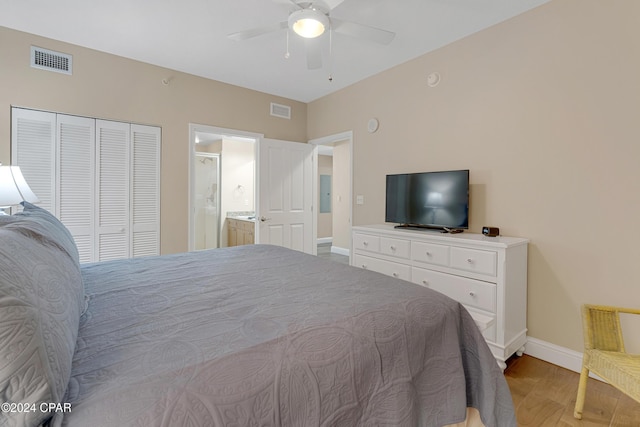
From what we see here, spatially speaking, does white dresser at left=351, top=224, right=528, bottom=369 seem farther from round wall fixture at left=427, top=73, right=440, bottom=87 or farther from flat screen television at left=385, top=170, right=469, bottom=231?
round wall fixture at left=427, top=73, right=440, bottom=87

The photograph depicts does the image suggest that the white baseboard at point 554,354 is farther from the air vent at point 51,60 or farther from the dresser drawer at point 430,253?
the air vent at point 51,60

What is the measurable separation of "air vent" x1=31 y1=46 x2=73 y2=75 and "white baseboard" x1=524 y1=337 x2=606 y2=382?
497 centimetres

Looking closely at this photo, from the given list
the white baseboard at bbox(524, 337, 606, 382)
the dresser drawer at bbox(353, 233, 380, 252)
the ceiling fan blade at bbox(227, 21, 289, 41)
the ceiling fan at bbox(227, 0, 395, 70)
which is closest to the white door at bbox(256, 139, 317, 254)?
the dresser drawer at bbox(353, 233, 380, 252)

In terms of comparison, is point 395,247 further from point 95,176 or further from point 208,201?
point 208,201

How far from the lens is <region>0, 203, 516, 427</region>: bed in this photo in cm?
64

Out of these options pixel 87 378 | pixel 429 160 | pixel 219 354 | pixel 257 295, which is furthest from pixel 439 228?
pixel 87 378

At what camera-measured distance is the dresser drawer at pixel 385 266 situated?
2.87m

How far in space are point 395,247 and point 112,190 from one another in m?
3.10

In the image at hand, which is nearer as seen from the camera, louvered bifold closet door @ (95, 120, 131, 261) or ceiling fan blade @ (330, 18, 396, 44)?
ceiling fan blade @ (330, 18, 396, 44)

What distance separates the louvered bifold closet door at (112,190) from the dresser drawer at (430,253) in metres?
A: 3.13

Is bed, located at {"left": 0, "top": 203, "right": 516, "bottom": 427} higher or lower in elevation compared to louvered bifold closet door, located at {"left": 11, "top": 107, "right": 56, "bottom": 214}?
lower

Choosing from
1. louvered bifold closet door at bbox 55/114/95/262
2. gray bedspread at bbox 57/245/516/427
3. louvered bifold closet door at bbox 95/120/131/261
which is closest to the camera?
gray bedspread at bbox 57/245/516/427

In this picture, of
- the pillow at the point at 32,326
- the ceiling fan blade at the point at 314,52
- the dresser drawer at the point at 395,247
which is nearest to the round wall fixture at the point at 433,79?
the ceiling fan blade at the point at 314,52

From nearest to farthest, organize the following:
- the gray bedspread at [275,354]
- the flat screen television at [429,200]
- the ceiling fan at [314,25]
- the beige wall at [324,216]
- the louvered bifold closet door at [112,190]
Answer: the gray bedspread at [275,354], the ceiling fan at [314,25], the flat screen television at [429,200], the louvered bifold closet door at [112,190], the beige wall at [324,216]
